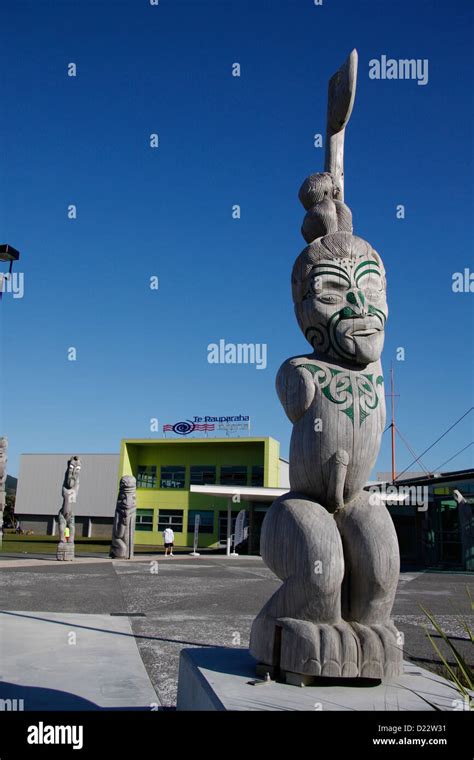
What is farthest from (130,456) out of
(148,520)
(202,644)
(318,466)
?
(318,466)

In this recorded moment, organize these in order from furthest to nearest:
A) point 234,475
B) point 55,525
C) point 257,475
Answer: point 55,525 → point 234,475 → point 257,475

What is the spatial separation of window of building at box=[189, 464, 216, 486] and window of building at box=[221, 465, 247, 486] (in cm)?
59

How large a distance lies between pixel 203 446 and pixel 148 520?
5340mm

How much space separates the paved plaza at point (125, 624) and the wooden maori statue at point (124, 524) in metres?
4.76

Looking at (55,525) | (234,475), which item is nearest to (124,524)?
(234,475)

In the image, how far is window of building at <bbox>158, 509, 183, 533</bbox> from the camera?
33562 millimetres

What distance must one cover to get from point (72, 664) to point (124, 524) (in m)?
16.5

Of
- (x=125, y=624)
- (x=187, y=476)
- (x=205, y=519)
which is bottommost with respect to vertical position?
(x=205, y=519)

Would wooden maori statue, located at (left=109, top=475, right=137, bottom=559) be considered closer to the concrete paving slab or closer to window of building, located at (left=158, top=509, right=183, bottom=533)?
window of building, located at (left=158, top=509, right=183, bottom=533)

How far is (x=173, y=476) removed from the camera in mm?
33906

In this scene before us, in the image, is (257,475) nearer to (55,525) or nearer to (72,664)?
(55,525)

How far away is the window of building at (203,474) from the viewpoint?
32.9 meters

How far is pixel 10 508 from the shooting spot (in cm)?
5225
